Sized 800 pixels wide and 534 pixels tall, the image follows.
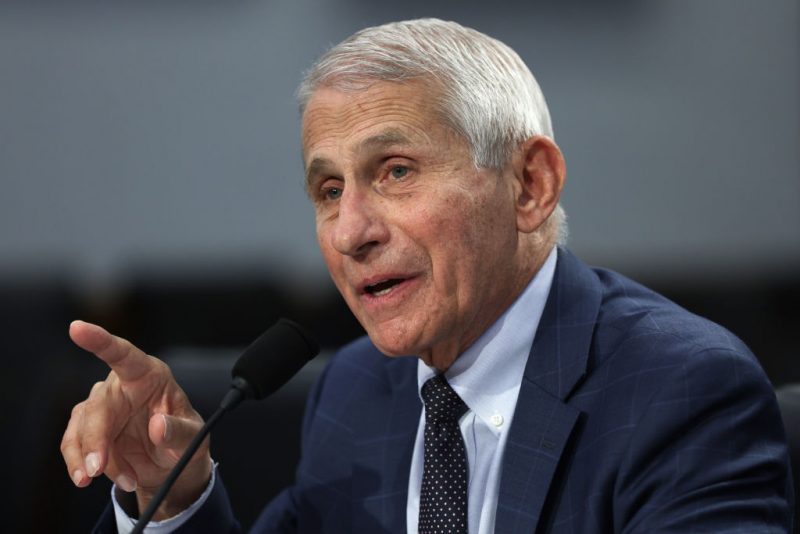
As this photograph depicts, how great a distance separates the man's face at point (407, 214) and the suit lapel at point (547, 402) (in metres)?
0.13

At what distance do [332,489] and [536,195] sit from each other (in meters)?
0.55

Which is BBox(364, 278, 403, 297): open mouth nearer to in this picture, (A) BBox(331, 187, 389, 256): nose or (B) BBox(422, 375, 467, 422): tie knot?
(A) BBox(331, 187, 389, 256): nose

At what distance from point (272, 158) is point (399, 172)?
1419 millimetres

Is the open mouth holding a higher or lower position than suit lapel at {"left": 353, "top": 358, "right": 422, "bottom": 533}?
higher

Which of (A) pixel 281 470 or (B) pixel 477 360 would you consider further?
(A) pixel 281 470

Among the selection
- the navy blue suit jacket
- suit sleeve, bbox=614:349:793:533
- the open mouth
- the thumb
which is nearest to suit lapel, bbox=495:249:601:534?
the navy blue suit jacket

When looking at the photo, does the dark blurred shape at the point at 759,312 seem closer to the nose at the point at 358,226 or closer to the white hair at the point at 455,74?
the white hair at the point at 455,74

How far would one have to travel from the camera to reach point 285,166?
2752 millimetres

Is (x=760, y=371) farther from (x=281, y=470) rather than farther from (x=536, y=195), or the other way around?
(x=281, y=470)

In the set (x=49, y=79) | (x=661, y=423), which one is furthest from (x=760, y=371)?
(x=49, y=79)

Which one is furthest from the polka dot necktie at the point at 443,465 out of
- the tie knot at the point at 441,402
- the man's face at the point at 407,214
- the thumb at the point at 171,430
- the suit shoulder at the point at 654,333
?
the thumb at the point at 171,430

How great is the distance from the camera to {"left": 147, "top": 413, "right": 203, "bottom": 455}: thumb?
1.34 metres

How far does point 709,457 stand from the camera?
3.92 ft

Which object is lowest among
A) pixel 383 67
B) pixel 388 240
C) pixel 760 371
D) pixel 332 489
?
pixel 332 489
